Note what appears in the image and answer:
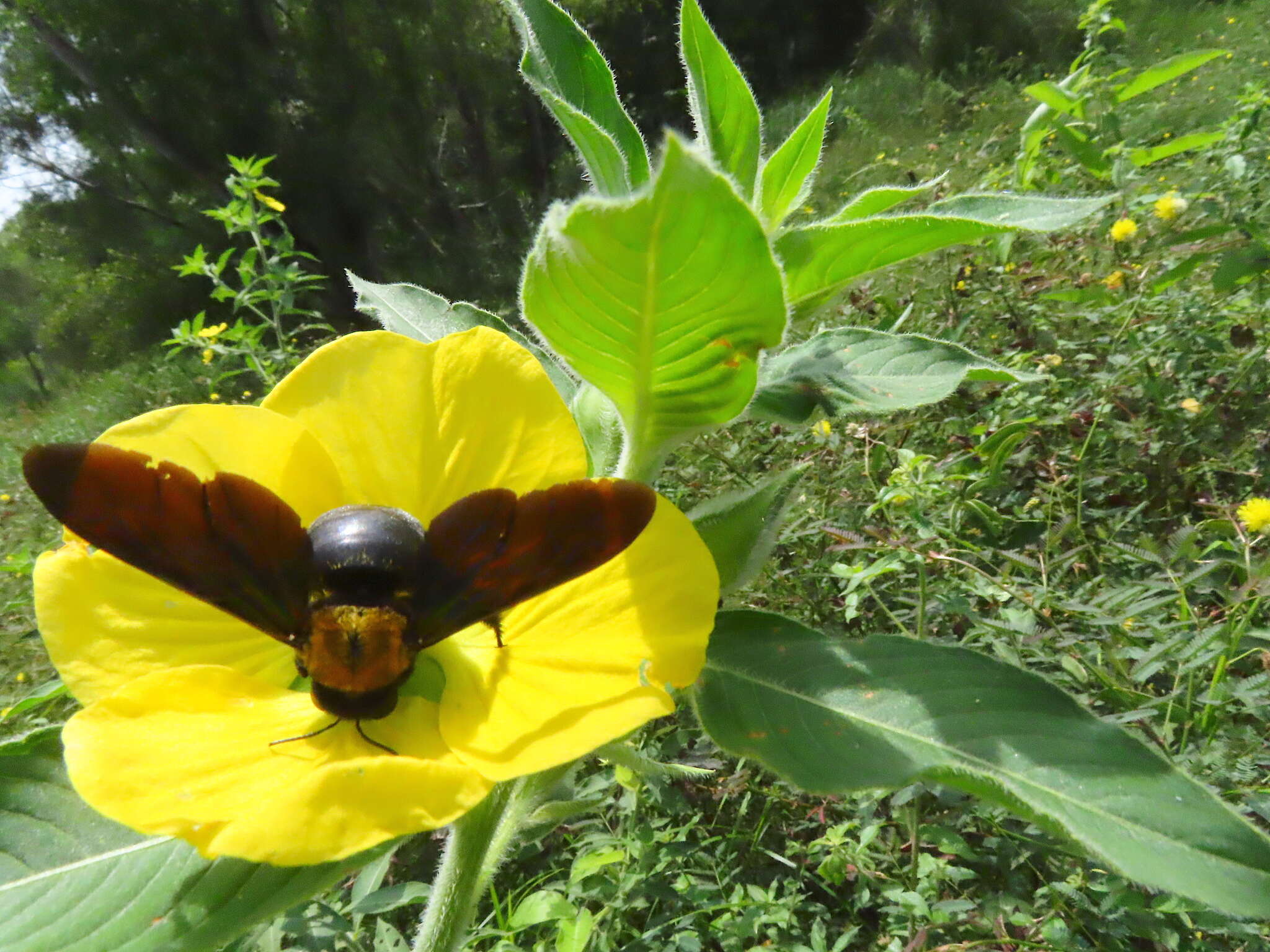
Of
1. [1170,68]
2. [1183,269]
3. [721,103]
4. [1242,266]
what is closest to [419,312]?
[721,103]

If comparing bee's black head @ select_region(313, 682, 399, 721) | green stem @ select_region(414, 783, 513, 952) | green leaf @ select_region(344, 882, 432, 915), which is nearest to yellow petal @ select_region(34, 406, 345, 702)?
bee's black head @ select_region(313, 682, 399, 721)

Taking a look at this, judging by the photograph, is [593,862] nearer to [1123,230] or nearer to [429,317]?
[429,317]

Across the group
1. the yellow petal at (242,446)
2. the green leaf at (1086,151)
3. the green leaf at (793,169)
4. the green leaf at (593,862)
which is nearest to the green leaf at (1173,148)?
the green leaf at (1086,151)

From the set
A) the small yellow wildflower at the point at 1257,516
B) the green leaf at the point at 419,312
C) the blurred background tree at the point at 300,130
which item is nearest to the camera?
the green leaf at the point at 419,312

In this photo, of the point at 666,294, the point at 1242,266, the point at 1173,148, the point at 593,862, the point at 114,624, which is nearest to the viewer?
the point at 666,294

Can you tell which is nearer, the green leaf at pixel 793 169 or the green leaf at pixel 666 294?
the green leaf at pixel 666 294

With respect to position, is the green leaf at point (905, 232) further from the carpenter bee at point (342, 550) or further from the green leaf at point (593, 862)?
the green leaf at point (593, 862)
